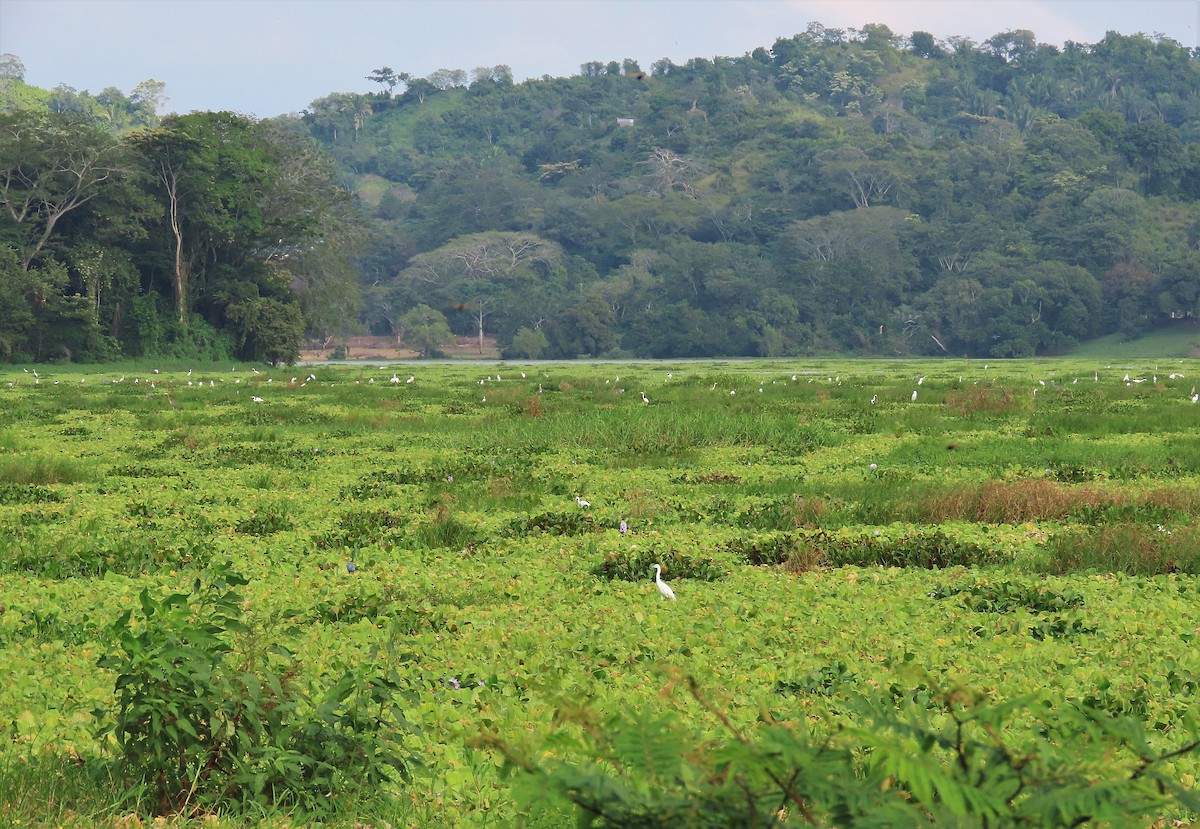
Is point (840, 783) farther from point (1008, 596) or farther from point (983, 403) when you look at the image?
point (983, 403)

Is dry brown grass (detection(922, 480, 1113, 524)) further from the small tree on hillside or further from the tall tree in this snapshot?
the small tree on hillside

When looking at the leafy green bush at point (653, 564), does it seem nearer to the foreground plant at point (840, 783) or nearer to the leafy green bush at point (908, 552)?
the leafy green bush at point (908, 552)

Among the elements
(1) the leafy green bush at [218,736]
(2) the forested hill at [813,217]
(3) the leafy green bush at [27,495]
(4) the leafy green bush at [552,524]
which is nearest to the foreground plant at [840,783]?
(1) the leafy green bush at [218,736]

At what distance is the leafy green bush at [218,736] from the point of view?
4.86m

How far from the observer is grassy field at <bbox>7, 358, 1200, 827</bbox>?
197 inches

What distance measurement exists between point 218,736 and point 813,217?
10487 cm

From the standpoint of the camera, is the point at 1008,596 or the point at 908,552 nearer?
the point at 1008,596

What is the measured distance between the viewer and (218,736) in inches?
193

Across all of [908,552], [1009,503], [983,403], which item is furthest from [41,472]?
[983,403]

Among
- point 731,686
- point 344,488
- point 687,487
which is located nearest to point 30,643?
point 731,686

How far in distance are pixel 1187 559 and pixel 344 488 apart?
27.3ft

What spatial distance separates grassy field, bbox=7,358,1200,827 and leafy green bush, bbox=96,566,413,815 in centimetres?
2

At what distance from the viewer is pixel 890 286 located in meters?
95.1

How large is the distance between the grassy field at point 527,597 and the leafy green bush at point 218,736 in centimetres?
2
